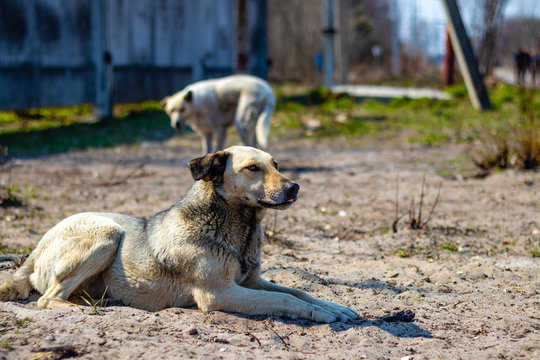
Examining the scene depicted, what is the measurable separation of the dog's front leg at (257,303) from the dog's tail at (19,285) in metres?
1.24

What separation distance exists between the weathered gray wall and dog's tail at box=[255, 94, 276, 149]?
5.78 meters

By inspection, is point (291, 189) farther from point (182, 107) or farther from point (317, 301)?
point (182, 107)

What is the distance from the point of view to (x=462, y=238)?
18.5ft

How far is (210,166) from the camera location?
3643mm

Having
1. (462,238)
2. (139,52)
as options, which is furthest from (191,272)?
(139,52)

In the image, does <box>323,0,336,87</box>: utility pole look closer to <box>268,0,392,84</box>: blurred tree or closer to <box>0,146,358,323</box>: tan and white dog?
<box>268,0,392,84</box>: blurred tree

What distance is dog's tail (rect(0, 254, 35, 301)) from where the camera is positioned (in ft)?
12.6

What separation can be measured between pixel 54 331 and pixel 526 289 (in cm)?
325

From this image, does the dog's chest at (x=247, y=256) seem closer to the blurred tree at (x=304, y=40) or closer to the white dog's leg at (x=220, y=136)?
the white dog's leg at (x=220, y=136)

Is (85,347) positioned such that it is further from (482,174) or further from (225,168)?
(482,174)

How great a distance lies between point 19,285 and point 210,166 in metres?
1.56

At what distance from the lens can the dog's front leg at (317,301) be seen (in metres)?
3.60

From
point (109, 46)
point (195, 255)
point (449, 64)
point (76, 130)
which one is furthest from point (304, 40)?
point (195, 255)

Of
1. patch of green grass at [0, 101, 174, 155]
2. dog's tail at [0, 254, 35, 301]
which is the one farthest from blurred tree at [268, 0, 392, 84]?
A: dog's tail at [0, 254, 35, 301]
